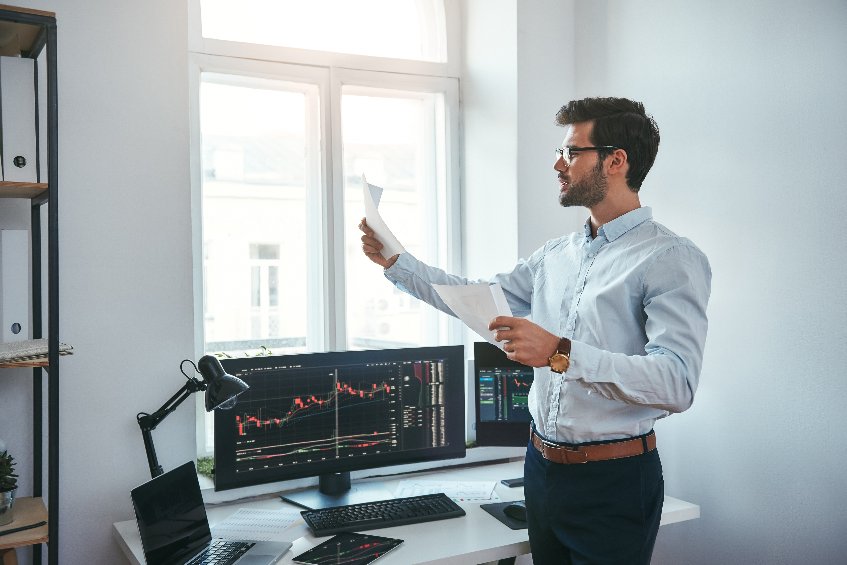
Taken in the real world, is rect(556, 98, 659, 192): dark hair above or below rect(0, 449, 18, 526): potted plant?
above

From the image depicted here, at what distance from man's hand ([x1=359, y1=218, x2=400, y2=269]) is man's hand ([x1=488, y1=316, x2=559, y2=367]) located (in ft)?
2.33

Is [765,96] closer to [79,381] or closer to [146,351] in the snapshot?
[146,351]

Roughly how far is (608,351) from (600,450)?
278 millimetres

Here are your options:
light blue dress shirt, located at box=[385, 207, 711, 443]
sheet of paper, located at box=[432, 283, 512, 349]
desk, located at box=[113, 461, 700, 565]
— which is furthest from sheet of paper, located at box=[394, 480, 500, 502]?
sheet of paper, located at box=[432, 283, 512, 349]

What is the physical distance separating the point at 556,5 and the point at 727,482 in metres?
1.82

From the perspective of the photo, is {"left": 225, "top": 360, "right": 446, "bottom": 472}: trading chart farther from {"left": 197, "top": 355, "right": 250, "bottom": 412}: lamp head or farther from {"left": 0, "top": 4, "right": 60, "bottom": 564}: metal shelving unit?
{"left": 0, "top": 4, "right": 60, "bottom": 564}: metal shelving unit

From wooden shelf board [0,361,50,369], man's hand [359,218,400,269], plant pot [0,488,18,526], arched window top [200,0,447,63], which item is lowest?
plant pot [0,488,18,526]

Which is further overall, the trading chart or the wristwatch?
the trading chart

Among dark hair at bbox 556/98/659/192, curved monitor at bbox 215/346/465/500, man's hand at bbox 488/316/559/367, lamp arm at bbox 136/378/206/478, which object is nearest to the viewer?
man's hand at bbox 488/316/559/367

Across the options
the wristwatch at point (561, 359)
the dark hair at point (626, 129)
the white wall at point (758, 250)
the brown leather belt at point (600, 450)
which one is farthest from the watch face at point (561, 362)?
the white wall at point (758, 250)

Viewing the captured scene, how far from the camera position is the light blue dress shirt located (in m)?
1.57

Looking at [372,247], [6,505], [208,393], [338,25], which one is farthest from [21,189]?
[338,25]

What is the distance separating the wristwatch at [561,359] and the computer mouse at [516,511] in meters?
0.80

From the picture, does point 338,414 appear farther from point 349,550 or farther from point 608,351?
point 608,351
